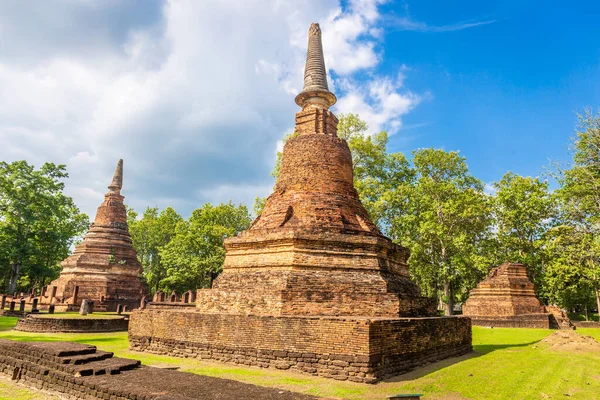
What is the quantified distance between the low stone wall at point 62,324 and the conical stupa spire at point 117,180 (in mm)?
17491

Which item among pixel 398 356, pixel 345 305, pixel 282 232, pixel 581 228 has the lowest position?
pixel 398 356

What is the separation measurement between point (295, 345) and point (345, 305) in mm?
2147

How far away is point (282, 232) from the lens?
1196 centimetres

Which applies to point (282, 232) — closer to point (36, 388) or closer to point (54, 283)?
point (36, 388)

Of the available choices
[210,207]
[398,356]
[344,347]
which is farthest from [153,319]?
[210,207]

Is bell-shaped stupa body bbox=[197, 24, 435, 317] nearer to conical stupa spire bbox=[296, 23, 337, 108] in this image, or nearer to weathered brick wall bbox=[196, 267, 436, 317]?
weathered brick wall bbox=[196, 267, 436, 317]

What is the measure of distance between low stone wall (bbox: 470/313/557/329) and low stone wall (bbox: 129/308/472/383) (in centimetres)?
1435

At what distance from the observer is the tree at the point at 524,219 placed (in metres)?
30.6

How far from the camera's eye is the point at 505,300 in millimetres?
25188

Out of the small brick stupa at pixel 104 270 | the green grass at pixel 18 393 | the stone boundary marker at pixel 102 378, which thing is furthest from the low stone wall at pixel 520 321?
the small brick stupa at pixel 104 270

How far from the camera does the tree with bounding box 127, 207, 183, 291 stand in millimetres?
47219

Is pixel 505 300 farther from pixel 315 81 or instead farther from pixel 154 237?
pixel 154 237

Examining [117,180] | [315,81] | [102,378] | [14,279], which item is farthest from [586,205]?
[14,279]

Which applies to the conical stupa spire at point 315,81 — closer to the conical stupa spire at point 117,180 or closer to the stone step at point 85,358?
the stone step at point 85,358
